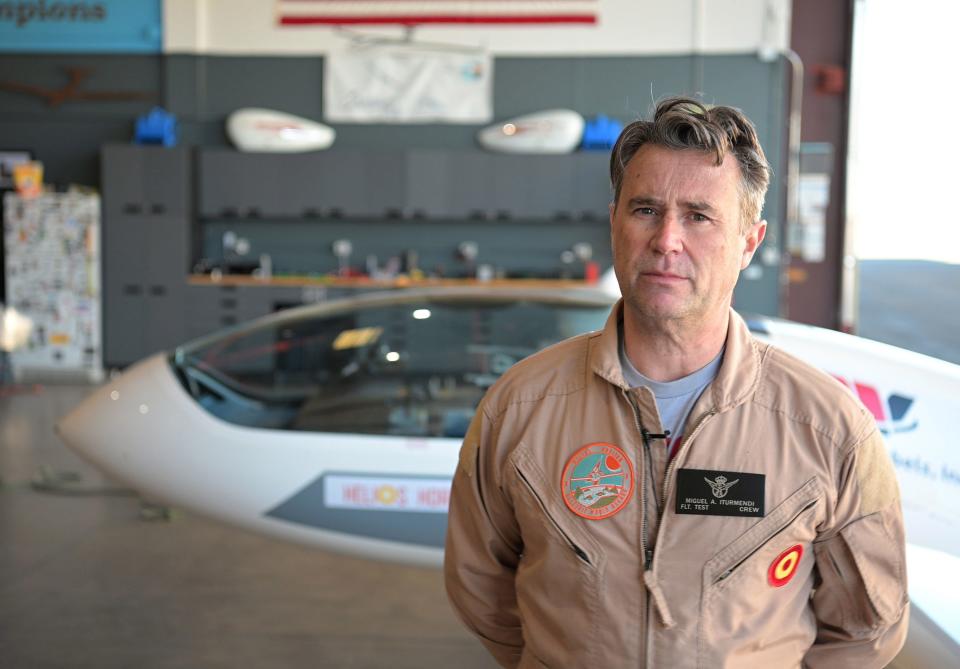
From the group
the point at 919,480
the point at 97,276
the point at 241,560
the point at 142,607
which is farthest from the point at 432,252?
the point at 919,480

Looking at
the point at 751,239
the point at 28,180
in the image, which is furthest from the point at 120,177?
the point at 751,239

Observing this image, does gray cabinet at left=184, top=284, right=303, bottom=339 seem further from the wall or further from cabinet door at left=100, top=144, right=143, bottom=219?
the wall

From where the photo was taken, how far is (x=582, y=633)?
1.40 meters

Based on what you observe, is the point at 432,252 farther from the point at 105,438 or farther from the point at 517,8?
the point at 105,438

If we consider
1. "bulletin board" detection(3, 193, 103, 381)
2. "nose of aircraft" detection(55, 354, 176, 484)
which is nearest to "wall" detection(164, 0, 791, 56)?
"bulletin board" detection(3, 193, 103, 381)

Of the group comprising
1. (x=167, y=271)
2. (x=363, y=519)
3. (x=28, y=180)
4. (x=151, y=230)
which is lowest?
(x=363, y=519)

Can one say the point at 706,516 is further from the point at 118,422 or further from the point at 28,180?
the point at 28,180

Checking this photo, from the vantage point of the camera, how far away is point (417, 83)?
34.2 feet

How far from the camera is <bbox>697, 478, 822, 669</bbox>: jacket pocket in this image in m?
1.37

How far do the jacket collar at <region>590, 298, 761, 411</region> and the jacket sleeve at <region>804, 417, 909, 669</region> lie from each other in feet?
0.58

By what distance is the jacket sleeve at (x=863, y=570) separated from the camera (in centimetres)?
140

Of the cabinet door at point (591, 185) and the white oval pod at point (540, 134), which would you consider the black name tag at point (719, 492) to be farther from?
the white oval pod at point (540, 134)

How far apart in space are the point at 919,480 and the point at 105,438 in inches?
116

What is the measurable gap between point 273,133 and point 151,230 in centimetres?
159
